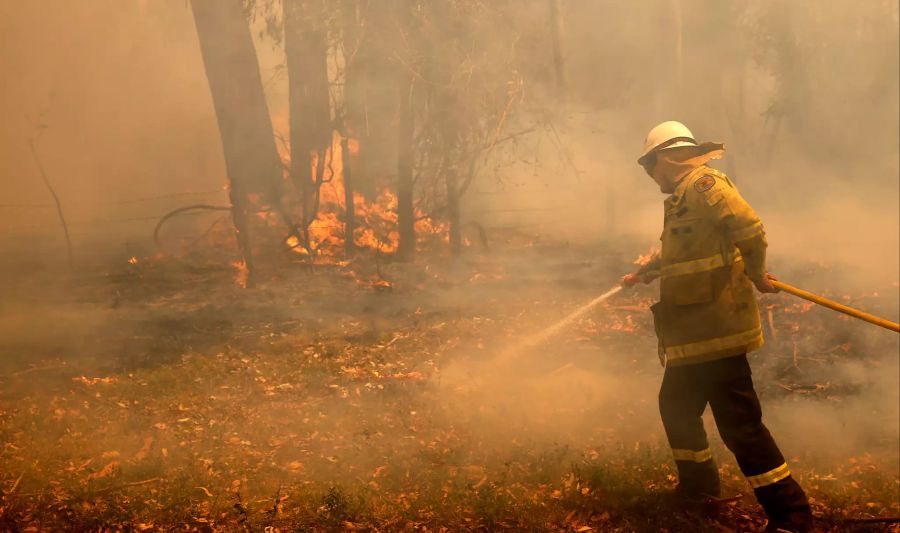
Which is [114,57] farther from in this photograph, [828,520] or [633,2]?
[828,520]

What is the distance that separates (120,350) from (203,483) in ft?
10.8

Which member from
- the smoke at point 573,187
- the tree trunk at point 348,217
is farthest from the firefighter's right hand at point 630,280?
the tree trunk at point 348,217

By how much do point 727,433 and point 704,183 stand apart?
4.70 feet

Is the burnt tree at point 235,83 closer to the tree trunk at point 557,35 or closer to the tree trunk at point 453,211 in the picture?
the tree trunk at point 453,211

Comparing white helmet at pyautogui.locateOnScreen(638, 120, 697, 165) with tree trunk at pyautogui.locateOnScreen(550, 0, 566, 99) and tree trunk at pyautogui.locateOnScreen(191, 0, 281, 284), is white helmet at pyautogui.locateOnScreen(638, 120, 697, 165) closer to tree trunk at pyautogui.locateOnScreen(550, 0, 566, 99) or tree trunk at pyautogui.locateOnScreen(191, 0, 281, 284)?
tree trunk at pyautogui.locateOnScreen(550, 0, 566, 99)

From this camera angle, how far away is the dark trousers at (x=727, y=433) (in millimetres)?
3893

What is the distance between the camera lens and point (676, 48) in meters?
14.5

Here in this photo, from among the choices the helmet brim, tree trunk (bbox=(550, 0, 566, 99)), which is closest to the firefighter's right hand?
the helmet brim

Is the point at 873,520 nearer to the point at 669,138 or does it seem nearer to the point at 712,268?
the point at 712,268

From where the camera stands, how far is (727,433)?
4031mm

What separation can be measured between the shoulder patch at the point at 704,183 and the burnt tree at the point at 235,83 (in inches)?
315

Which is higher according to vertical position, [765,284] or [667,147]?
[667,147]

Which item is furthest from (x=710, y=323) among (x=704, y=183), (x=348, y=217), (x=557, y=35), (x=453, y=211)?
(x=557, y=35)

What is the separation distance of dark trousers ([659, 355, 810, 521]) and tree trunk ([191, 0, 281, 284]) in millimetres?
8672
